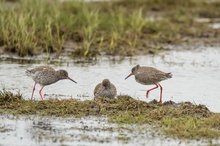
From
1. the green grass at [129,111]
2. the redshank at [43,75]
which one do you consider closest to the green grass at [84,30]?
the redshank at [43,75]

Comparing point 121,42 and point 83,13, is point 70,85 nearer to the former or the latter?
point 121,42

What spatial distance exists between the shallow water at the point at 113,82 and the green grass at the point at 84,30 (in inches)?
31.4

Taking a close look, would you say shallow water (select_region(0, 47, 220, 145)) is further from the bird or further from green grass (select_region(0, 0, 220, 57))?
green grass (select_region(0, 0, 220, 57))

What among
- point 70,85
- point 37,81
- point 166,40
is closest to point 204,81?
point 70,85

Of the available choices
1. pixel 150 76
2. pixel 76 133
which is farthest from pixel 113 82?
pixel 76 133

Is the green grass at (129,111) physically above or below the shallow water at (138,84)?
below

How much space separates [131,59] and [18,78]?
3.57 m

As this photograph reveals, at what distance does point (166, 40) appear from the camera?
60.4ft

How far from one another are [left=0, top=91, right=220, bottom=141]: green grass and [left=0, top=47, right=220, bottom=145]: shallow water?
264 mm

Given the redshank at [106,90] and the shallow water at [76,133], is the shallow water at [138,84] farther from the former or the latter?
the shallow water at [76,133]

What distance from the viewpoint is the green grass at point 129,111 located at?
9.87 meters

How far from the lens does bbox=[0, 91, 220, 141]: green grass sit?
388 inches

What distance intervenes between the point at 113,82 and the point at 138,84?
1.86ft

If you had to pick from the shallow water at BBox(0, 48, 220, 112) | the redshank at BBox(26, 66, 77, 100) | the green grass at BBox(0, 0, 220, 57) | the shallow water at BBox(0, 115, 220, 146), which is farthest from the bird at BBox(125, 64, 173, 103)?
the green grass at BBox(0, 0, 220, 57)
